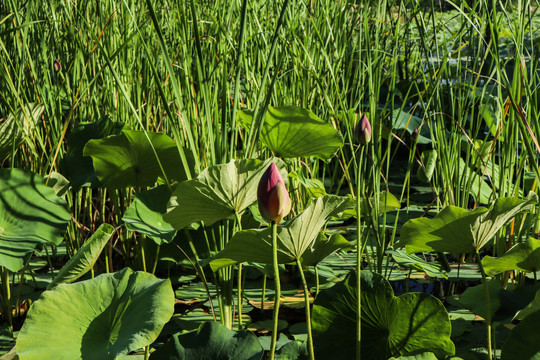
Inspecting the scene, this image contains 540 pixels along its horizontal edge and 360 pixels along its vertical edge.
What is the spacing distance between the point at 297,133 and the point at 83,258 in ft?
1.70

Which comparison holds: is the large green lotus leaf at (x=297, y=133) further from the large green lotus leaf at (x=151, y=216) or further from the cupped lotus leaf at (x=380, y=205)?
the large green lotus leaf at (x=151, y=216)

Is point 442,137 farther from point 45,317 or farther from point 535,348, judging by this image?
point 45,317

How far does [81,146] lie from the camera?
1432mm

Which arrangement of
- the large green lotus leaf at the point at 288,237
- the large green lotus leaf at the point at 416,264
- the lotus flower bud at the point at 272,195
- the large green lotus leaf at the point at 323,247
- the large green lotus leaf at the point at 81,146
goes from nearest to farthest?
the lotus flower bud at the point at 272,195 → the large green lotus leaf at the point at 288,237 → the large green lotus leaf at the point at 323,247 → the large green lotus leaf at the point at 416,264 → the large green lotus leaf at the point at 81,146

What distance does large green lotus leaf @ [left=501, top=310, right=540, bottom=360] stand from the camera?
764 mm

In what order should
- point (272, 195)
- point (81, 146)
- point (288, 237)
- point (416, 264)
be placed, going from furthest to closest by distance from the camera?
point (81, 146) → point (416, 264) → point (288, 237) → point (272, 195)

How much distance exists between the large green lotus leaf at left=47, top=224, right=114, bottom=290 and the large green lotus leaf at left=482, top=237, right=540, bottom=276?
652 millimetres

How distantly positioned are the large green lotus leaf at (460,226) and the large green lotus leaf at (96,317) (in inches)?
16.1

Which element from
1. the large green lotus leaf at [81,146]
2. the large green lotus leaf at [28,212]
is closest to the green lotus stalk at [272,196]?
the large green lotus leaf at [28,212]

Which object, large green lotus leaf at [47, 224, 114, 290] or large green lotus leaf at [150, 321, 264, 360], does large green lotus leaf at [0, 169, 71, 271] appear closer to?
large green lotus leaf at [47, 224, 114, 290]

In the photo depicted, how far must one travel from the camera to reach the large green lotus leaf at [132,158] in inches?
47.1

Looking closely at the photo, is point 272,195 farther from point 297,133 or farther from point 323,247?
point 297,133

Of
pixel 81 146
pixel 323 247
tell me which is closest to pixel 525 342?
pixel 323 247

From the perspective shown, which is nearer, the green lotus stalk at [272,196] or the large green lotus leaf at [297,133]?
the green lotus stalk at [272,196]
